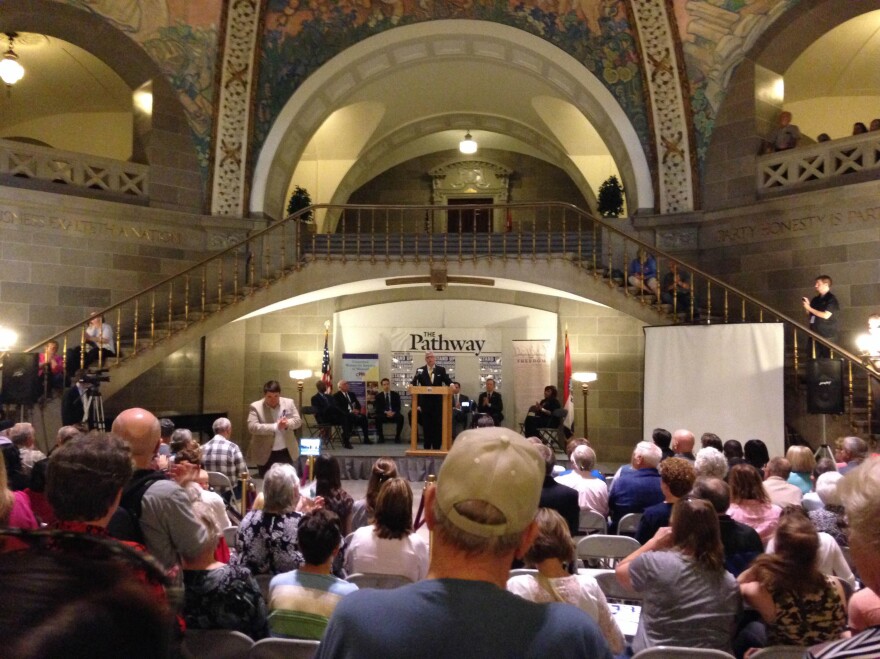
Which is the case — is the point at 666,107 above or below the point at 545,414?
above

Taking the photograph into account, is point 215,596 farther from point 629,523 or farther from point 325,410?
point 325,410

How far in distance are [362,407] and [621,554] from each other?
31.4 ft

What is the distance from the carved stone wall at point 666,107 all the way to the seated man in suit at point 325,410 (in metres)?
5.68

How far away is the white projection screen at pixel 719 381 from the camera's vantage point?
8.55m

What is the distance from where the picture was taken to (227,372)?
511 inches

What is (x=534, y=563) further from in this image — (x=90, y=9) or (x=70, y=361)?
(x=90, y=9)

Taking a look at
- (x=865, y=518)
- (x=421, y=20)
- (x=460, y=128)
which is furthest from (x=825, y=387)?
(x=460, y=128)

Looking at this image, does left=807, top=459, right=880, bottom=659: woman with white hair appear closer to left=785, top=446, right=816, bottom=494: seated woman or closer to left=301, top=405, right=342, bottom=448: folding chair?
left=785, top=446, right=816, bottom=494: seated woman

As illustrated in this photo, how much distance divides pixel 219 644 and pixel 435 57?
12290 mm

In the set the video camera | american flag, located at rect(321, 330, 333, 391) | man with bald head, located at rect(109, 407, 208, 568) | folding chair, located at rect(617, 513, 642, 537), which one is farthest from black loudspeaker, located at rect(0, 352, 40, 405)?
man with bald head, located at rect(109, 407, 208, 568)

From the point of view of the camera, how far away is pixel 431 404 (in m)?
10.9

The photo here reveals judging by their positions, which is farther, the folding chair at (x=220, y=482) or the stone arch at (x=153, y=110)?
the stone arch at (x=153, y=110)

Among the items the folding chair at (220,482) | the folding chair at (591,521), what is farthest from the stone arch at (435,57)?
the folding chair at (591,521)

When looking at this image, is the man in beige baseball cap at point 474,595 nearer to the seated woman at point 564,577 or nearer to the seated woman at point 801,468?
the seated woman at point 564,577
